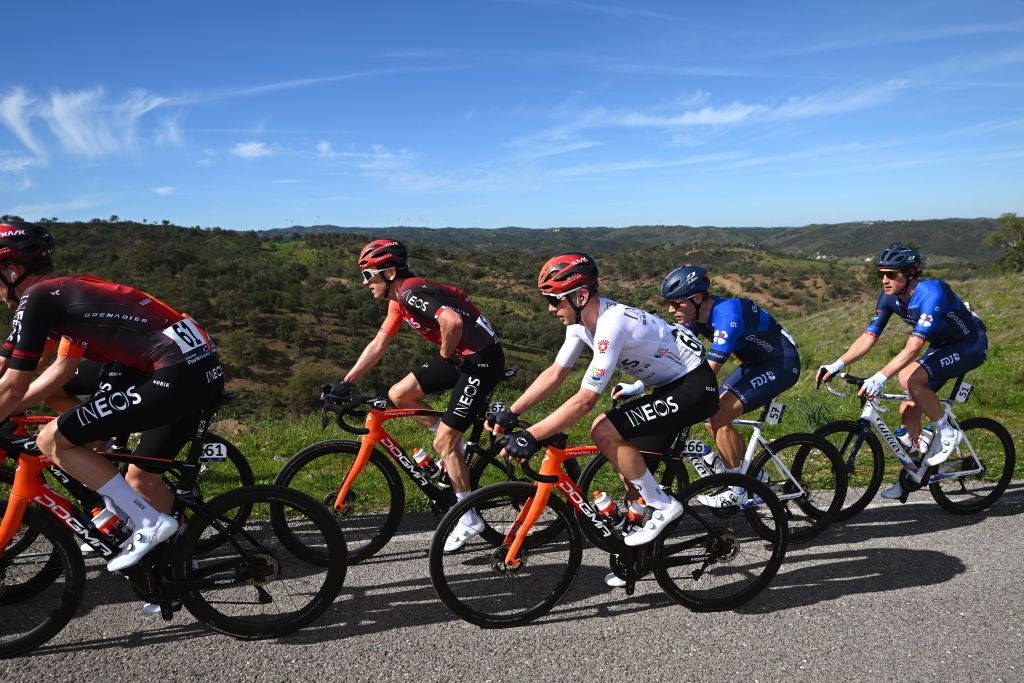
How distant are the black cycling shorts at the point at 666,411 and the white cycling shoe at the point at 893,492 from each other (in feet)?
8.86

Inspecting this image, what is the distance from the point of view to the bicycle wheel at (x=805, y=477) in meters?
5.14

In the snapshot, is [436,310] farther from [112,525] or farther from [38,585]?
[38,585]

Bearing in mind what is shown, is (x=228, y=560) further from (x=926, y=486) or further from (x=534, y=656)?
(x=926, y=486)

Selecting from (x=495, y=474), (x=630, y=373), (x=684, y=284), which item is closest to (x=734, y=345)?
(x=684, y=284)

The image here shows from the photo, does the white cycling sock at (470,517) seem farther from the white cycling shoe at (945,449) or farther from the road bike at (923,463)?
the white cycling shoe at (945,449)

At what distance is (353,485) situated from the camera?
497 cm

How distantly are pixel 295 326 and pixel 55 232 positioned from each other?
4825 cm

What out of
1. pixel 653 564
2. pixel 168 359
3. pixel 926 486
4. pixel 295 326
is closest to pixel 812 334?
pixel 926 486

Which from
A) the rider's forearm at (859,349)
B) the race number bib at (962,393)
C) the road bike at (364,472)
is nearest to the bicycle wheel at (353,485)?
the road bike at (364,472)

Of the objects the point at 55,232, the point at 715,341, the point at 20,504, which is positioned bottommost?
the point at 20,504

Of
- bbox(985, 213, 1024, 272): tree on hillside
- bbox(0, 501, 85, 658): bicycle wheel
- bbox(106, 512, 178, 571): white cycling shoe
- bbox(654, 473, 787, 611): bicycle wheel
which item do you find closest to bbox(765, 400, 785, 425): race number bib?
bbox(654, 473, 787, 611): bicycle wheel

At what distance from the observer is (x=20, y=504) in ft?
11.3

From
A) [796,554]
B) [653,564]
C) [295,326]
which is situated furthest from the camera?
[295,326]

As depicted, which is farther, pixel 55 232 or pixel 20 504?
pixel 55 232
